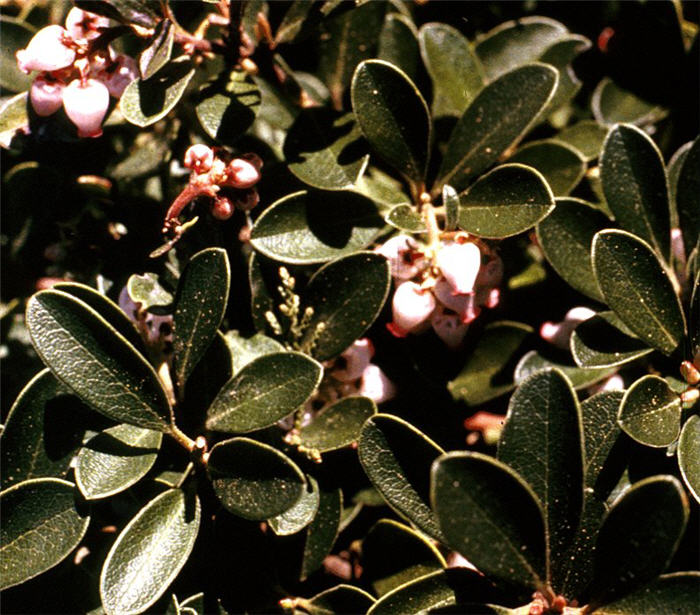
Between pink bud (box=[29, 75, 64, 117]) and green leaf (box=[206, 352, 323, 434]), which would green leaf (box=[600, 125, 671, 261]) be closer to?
green leaf (box=[206, 352, 323, 434])

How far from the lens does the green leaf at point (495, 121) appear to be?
137 cm

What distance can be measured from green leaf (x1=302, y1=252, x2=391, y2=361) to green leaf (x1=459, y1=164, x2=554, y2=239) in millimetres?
176

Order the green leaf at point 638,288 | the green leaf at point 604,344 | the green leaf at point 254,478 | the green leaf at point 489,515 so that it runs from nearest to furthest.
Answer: the green leaf at point 489,515 → the green leaf at point 254,478 → the green leaf at point 638,288 → the green leaf at point 604,344

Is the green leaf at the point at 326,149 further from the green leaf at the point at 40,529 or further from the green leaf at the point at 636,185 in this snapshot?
the green leaf at the point at 40,529

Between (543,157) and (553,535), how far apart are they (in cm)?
75

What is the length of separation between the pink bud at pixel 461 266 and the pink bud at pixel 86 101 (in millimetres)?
650

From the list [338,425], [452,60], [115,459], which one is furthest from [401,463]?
[452,60]

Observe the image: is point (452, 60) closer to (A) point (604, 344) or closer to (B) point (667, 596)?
(A) point (604, 344)

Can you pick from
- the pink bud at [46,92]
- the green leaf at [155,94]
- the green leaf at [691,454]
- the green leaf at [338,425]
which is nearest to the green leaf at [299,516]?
the green leaf at [338,425]

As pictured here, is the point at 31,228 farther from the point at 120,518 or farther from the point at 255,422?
the point at 255,422

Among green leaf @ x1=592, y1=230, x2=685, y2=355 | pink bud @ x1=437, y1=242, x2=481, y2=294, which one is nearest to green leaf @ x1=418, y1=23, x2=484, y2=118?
pink bud @ x1=437, y1=242, x2=481, y2=294

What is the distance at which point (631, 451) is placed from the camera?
1.20m

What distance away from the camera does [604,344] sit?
1.32 meters

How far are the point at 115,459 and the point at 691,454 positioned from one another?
35.3 inches
